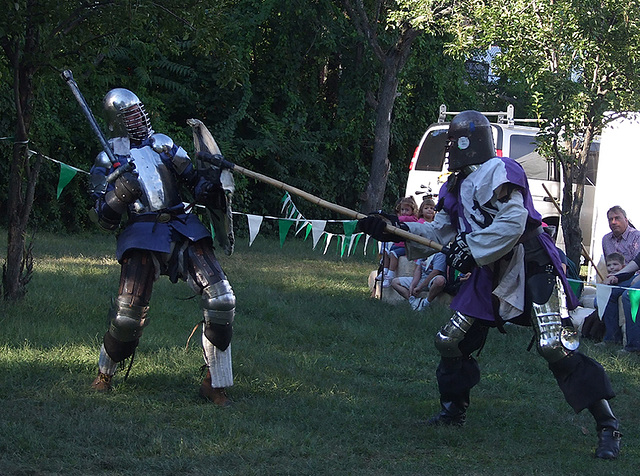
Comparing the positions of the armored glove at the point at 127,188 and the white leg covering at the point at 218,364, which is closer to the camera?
the armored glove at the point at 127,188

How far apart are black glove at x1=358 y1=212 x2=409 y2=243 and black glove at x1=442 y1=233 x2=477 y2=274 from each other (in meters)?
0.35

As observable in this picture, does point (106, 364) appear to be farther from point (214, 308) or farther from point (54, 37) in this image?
point (54, 37)

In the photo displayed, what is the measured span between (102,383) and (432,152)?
28.0 feet

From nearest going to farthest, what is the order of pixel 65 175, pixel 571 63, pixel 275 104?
pixel 65 175, pixel 571 63, pixel 275 104

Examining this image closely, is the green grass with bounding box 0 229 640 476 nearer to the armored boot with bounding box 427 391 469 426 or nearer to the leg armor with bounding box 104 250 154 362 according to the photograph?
the armored boot with bounding box 427 391 469 426

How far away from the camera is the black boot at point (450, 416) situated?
5164mm

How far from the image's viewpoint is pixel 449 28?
13195mm

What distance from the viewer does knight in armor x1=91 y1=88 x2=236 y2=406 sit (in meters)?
5.25

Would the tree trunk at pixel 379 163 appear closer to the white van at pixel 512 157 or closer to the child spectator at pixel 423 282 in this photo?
the white van at pixel 512 157

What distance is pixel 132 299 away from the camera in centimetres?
526

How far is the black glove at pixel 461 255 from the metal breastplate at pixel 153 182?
5.82ft

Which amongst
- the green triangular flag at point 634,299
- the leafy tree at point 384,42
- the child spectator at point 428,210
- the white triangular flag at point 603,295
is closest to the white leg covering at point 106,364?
the white triangular flag at point 603,295

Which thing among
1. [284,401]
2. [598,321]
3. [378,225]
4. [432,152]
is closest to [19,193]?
[284,401]

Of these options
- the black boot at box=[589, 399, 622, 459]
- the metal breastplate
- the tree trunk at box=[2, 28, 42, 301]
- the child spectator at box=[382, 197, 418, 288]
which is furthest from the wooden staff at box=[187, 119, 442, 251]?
the child spectator at box=[382, 197, 418, 288]
